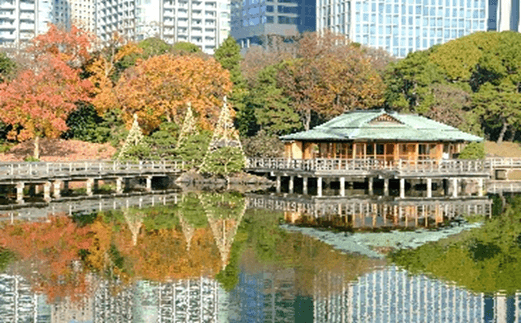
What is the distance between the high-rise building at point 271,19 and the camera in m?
166

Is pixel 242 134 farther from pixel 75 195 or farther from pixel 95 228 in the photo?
pixel 95 228

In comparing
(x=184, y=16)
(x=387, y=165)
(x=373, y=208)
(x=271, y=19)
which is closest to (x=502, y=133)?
(x=387, y=165)

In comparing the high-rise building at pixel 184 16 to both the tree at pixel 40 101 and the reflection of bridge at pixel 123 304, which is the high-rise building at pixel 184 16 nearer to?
the tree at pixel 40 101

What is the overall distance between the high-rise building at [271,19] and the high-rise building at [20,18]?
3800 centimetres

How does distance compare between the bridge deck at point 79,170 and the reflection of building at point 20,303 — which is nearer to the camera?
the reflection of building at point 20,303

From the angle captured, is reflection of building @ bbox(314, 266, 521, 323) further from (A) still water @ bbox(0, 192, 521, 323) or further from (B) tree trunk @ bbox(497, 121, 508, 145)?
(B) tree trunk @ bbox(497, 121, 508, 145)

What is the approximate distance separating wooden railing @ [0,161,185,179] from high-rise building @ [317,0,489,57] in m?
85.4

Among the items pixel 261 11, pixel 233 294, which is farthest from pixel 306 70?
pixel 261 11

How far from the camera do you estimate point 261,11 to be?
557 ft

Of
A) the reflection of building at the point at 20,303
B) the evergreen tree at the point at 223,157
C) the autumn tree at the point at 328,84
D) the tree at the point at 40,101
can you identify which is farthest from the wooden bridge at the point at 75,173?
the reflection of building at the point at 20,303

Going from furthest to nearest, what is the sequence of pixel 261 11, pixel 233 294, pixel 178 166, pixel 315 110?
pixel 261 11, pixel 315 110, pixel 178 166, pixel 233 294

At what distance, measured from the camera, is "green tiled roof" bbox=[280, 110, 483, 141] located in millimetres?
58562

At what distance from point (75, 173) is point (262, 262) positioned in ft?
80.6

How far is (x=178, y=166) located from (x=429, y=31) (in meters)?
94.5
